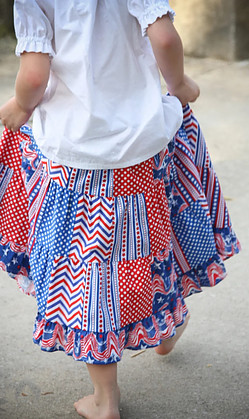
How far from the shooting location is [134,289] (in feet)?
6.37

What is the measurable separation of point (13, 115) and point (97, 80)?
242mm

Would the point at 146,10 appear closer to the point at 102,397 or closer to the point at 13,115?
the point at 13,115

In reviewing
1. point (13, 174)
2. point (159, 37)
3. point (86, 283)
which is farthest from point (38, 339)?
point (159, 37)

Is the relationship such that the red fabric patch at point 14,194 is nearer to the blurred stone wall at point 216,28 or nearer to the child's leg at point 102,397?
the child's leg at point 102,397

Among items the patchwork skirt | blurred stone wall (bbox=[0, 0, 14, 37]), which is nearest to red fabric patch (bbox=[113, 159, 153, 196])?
the patchwork skirt

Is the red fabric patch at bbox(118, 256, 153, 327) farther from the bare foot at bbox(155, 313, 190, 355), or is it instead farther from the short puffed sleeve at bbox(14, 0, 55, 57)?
the short puffed sleeve at bbox(14, 0, 55, 57)

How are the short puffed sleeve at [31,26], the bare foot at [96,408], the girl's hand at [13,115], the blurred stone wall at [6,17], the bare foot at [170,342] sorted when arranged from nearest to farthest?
the short puffed sleeve at [31,26]
the girl's hand at [13,115]
the bare foot at [96,408]
the bare foot at [170,342]
the blurred stone wall at [6,17]

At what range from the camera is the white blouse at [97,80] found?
5.76 feet

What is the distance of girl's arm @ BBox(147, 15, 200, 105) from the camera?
5.79 ft

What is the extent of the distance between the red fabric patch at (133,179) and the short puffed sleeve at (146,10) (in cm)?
34

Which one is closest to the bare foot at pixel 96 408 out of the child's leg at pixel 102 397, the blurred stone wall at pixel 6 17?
the child's leg at pixel 102 397

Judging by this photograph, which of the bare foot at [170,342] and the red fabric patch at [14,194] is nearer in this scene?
the red fabric patch at [14,194]

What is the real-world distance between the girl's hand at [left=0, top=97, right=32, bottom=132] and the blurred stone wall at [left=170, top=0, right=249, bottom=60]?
3.58 metres

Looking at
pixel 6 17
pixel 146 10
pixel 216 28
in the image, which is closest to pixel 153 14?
pixel 146 10
